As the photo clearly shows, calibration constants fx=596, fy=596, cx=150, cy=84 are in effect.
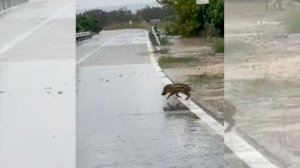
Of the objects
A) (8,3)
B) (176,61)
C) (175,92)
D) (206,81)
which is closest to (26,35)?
(8,3)

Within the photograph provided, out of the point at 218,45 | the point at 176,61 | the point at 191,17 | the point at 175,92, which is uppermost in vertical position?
the point at 191,17

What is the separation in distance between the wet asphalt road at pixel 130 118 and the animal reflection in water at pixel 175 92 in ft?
0.04

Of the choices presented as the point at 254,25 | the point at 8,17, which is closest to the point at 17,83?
the point at 8,17

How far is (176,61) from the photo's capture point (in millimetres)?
4719

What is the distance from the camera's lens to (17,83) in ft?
9.78

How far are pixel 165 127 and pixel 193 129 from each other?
27 centimetres

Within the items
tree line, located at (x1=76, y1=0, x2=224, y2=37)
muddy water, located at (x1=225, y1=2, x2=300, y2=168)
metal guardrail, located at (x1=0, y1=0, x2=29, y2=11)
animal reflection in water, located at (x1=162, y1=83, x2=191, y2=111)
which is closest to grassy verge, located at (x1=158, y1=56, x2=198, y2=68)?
animal reflection in water, located at (x1=162, y1=83, x2=191, y2=111)

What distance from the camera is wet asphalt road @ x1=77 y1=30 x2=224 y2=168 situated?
144 inches

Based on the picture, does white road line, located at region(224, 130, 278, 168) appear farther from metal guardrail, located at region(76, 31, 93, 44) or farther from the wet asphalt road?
metal guardrail, located at region(76, 31, 93, 44)

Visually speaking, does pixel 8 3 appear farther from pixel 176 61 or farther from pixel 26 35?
pixel 176 61

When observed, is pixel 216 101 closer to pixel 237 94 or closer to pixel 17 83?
pixel 237 94

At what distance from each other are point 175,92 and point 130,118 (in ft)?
1.64

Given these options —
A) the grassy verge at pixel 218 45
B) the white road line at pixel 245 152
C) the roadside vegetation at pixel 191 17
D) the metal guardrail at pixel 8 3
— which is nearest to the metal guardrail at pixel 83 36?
the metal guardrail at pixel 8 3

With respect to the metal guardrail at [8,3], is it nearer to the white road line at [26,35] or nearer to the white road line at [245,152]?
the white road line at [26,35]
